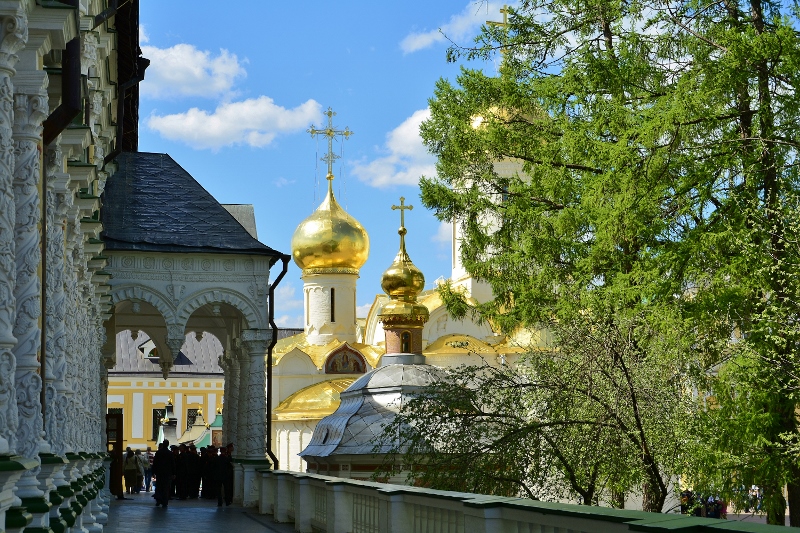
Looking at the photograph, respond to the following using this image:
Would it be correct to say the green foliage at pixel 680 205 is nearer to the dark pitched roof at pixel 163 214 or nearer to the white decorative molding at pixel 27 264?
the dark pitched roof at pixel 163 214

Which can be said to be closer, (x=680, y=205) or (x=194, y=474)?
(x=680, y=205)

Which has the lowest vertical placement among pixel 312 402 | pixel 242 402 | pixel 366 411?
pixel 242 402

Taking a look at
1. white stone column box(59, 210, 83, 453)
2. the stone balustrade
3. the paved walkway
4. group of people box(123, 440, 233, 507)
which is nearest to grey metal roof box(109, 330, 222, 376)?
group of people box(123, 440, 233, 507)

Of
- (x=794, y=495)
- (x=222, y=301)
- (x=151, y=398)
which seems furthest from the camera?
(x=151, y=398)

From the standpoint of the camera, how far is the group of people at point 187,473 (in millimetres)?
25203

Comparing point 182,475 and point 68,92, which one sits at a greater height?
point 68,92

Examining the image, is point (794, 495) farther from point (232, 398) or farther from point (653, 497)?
point (232, 398)

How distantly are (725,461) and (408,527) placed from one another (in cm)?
534

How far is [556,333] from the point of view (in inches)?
656

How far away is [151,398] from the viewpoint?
70.6 m

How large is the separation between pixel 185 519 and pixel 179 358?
171ft

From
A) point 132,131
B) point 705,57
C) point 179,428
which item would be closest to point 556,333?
point 705,57

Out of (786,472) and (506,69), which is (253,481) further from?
(786,472)

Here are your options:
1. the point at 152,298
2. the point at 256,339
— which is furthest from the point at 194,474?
the point at 152,298
